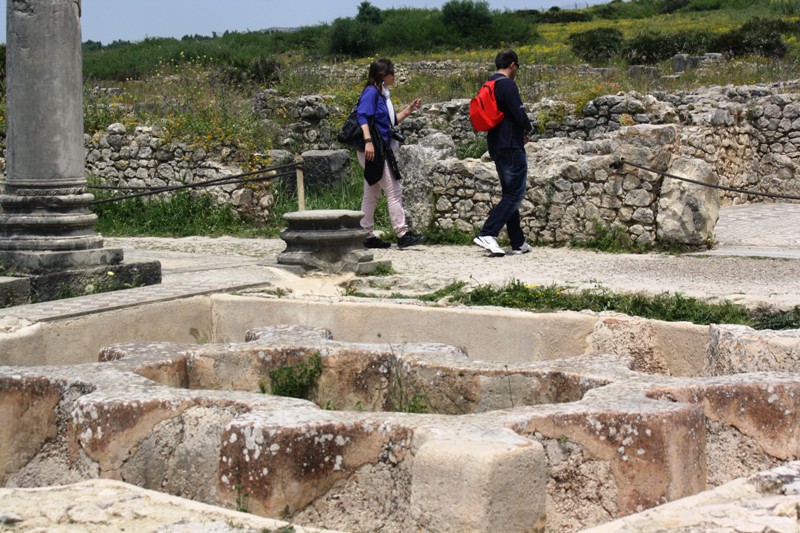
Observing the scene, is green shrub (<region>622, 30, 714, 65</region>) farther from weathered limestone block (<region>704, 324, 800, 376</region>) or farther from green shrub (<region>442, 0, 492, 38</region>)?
weathered limestone block (<region>704, 324, 800, 376</region>)

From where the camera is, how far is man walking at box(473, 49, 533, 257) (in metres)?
9.46

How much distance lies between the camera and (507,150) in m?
9.52

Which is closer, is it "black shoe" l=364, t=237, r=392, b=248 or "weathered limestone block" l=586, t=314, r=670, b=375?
"weathered limestone block" l=586, t=314, r=670, b=375

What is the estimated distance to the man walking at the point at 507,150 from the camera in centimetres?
946

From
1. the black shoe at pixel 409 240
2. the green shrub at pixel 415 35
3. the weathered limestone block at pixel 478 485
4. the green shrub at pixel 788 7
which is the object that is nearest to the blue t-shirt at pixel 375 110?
the black shoe at pixel 409 240

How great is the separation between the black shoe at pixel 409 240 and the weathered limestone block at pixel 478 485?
6.52 metres

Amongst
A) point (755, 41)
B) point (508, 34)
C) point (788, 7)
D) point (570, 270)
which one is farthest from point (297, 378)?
point (788, 7)

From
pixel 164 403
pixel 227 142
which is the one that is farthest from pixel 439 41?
pixel 164 403

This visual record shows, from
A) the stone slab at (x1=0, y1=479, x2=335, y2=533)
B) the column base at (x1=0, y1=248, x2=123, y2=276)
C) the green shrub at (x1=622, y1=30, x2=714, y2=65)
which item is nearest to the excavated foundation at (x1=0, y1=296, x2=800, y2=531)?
the stone slab at (x1=0, y1=479, x2=335, y2=533)

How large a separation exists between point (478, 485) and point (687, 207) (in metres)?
6.57

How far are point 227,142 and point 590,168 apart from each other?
5.06 meters

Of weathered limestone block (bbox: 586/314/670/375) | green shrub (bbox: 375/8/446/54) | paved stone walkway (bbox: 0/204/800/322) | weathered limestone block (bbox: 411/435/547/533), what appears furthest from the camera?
green shrub (bbox: 375/8/446/54)

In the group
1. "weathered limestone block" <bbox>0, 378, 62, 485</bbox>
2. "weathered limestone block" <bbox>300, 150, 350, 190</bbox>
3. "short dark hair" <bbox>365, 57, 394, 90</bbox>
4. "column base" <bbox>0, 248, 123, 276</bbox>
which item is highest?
"short dark hair" <bbox>365, 57, 394, 90</bbox>

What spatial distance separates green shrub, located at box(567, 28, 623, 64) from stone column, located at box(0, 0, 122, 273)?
19.2 metres
